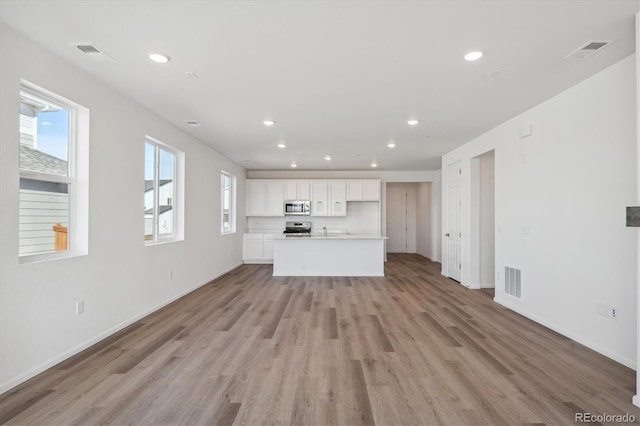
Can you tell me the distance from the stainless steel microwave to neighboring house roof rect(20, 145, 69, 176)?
5.99 meters

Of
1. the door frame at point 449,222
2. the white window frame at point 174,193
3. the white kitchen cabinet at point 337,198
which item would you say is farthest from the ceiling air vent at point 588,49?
the white kitchen cabinet at point 337,198

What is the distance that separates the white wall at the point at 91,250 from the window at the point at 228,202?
207 cm

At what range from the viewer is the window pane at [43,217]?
2.54 metres

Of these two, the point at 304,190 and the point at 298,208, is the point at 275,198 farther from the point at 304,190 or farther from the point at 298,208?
the point at 304,190

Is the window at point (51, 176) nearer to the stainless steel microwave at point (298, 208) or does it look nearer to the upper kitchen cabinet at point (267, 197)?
the upper kitchen cabinet at point (267, 197)

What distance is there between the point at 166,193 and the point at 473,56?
4359 millimetres

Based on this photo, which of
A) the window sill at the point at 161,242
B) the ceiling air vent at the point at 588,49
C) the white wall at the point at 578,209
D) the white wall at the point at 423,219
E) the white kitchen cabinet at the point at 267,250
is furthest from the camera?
the white wall at the point at 423,219

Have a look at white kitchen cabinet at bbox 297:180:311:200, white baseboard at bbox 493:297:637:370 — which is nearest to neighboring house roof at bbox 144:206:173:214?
white kitchen cabinet at bbox 297:180:311:200

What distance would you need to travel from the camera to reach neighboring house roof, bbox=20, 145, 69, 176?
254cm

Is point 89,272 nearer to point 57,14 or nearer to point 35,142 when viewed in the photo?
point 35,142

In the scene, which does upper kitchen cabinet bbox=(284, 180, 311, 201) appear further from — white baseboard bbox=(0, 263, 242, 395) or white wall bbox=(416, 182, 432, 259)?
white baseboard bbox=(0, 263, 242, 395)

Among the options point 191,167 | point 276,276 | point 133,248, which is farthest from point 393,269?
point 133,248

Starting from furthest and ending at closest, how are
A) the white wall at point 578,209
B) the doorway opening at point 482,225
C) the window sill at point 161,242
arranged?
1. the doorway opening at point 482,225
2. the window sill at point 161,242
3. the white wall at point 578,209

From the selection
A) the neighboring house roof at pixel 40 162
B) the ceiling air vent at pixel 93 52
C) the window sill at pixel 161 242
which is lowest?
the window sill at pixel 161 242
